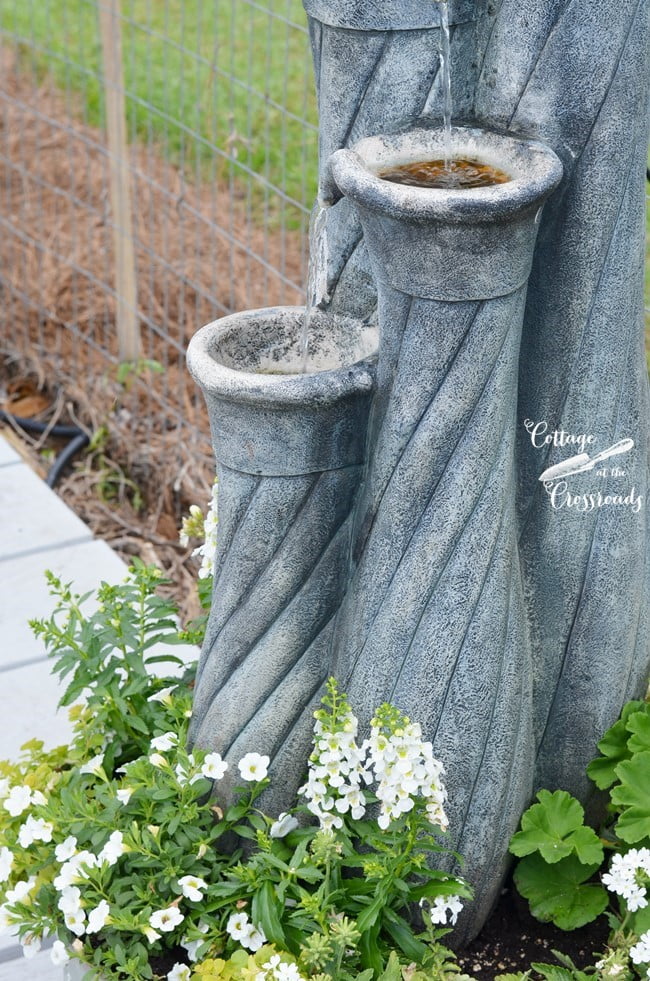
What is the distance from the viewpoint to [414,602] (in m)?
2.08

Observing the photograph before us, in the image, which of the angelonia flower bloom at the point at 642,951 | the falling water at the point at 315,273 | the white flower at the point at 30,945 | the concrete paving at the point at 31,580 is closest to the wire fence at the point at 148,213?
the concrete paving at the point at 31,580

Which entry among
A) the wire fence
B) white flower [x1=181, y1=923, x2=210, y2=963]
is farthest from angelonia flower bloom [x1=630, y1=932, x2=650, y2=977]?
the wire fence

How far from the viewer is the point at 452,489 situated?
2.01 meters

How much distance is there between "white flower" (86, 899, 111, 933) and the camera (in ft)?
6.72

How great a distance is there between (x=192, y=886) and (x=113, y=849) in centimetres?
14

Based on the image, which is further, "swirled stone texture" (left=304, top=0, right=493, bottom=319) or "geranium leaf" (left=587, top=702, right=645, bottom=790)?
"geranium leaf" (left=587, top=702, right=645, bottom=790)

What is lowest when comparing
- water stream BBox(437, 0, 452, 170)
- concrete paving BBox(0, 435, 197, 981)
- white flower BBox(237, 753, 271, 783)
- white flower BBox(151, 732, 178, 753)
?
concrete paving BBox(0, 435, 197, 981)

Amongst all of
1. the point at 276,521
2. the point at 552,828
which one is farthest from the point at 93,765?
the point at 552,828

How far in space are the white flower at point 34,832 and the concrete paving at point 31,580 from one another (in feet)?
1.89

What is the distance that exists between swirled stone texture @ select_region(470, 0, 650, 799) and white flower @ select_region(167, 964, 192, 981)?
0.72 metres

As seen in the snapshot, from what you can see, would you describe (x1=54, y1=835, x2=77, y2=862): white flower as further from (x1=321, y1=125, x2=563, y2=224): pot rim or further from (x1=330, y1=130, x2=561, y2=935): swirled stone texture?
(x1=321, y1=125, x2=563, y2=224): pot rim

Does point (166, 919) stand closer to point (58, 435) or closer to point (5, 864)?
point (5, 864)

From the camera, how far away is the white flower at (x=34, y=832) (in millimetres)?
2221

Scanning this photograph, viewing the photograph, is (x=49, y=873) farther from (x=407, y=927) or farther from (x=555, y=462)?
(x=555, y=462)
